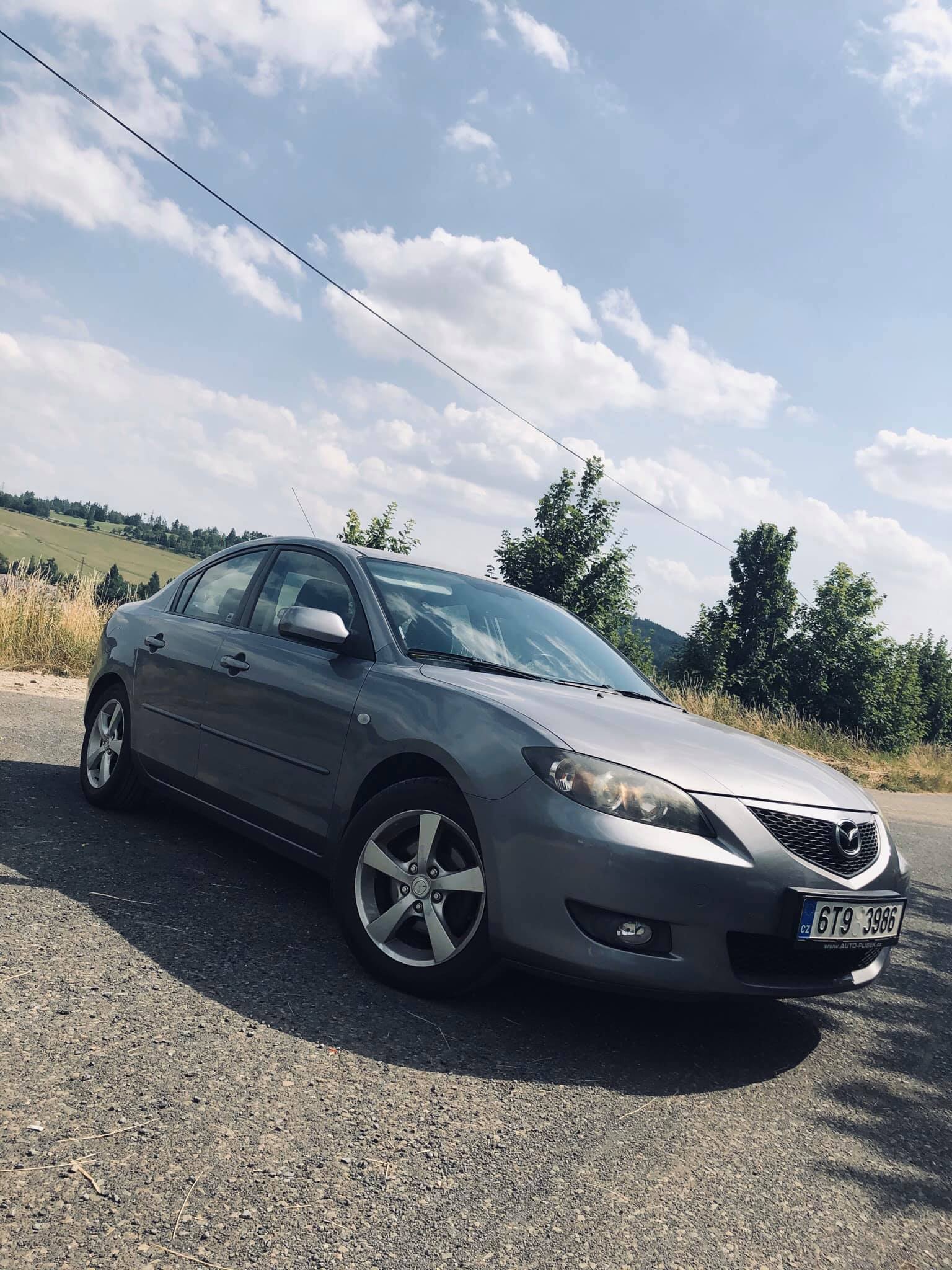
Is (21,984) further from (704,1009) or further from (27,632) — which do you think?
(27,632)

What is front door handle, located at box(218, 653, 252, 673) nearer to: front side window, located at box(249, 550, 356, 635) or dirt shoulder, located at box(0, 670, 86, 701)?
front side window, located at box(249, 550, 356, 635)

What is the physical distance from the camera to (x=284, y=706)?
4043mm

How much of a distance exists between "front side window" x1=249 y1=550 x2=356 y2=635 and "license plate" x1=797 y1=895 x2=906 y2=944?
212cm

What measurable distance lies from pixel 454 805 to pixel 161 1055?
1130 millimetres

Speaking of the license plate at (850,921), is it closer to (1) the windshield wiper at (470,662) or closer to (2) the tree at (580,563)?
(1) the windshield wiper at (470,662)

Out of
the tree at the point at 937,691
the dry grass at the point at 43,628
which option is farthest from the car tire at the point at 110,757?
the tree at the point at 937,691

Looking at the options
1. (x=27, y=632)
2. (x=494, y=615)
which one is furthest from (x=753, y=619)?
(x=494, y=615)

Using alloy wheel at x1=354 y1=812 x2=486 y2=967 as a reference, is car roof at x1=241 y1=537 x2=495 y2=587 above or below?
above

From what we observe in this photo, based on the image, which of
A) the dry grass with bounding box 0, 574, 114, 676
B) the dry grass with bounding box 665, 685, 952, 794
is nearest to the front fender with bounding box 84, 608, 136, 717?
the dry grass with bounding box 0, 574, 114, 676

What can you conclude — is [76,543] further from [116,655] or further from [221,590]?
[221,590]

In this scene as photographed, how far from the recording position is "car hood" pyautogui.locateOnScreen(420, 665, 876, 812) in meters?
3.12

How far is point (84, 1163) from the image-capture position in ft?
6.77

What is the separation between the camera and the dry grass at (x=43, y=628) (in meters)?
12.9

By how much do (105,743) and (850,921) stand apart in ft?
12.9
